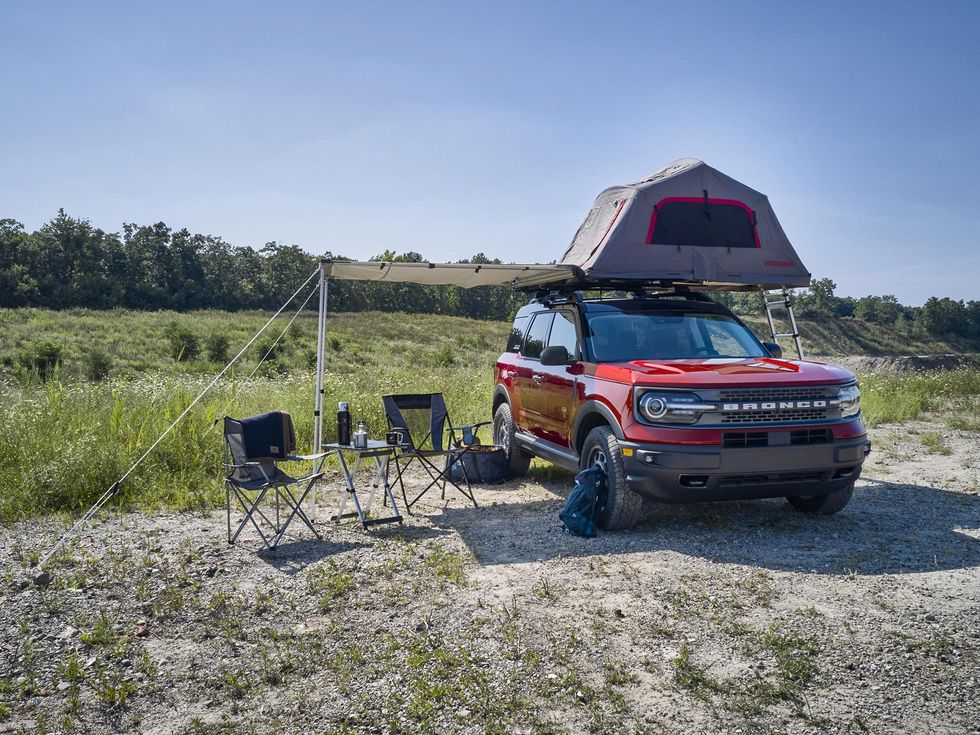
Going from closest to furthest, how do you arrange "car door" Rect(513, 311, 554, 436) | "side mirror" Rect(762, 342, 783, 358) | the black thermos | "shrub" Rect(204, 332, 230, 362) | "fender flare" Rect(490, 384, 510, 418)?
the black thermos
"side mirror" Rect(762, 342, 783, 358)
"car door" Rect(513, 311, 554, 436)
"fender flare" Rect(490, 384, 510, 418)
"shrub" Rect(204, 332, 230, 362)

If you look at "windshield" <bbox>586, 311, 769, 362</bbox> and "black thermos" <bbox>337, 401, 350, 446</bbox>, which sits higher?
"windshield" <bbox>586, 311, 769, 362</bbox>

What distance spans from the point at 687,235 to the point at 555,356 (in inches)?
83.9

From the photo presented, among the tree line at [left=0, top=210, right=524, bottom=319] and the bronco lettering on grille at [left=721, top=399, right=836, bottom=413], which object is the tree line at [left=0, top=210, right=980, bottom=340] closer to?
the tree line at [left=0, top=210, right=524, bottom=319]

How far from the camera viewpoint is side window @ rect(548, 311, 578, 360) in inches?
290

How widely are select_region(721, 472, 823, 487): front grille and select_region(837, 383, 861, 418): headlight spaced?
0.57 metres

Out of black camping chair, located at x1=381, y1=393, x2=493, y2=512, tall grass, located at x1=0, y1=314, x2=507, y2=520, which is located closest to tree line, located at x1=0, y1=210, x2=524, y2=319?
tall grass, located at x1=0, y1=314, x2=507, y2=520

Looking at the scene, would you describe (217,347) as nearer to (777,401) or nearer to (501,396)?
(501,396)

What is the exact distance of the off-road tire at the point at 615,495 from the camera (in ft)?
20.0

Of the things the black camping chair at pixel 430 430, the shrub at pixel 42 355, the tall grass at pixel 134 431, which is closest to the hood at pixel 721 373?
the black camping chair at pixel 430 430

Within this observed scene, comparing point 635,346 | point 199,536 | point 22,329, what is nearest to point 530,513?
point 635,346

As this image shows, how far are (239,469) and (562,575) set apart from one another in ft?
10.4

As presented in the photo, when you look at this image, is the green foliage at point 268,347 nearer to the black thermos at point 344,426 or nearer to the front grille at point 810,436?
the black thermos at point 344,426

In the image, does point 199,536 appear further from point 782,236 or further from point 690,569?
point 782,236

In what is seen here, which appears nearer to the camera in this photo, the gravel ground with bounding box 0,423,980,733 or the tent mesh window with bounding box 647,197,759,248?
the gravel ground with bounding box 0,423,980,733
